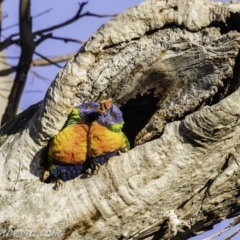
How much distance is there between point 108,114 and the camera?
300 centimetres

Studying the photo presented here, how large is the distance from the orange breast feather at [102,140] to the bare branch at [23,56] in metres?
1.12

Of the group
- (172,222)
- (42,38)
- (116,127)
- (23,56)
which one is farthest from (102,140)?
(42,38)

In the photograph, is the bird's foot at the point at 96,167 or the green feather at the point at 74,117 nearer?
the bird's foot at the point at 96,167

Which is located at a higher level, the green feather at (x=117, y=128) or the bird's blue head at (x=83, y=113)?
the bird's blue head at (x=83, y=113)

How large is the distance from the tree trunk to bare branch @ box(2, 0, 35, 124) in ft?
3.00

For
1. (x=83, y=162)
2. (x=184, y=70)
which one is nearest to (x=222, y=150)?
(x=184, y=70)

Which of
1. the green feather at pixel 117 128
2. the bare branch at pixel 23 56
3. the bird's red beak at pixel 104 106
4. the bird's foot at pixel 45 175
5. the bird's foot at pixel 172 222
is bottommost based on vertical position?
the bird's foot at pixel 172 222

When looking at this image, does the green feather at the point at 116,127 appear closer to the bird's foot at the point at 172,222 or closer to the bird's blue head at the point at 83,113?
the bird's blue head at the point at 83,113

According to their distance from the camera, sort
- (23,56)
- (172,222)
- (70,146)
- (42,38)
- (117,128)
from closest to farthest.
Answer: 1. (172,222)
2. (70,146)
3. (117,128)
4. (23,56)
5. (42,38)

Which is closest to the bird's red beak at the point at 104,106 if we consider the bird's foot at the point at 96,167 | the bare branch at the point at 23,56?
the bird's foot at the point at 96,167

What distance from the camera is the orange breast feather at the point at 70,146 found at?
9.68 ft

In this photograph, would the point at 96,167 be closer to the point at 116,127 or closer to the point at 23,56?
the point at 116,127

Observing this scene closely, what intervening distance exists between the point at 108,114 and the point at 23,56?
1281mm

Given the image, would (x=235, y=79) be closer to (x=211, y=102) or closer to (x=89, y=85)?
(x=211, y=102)
